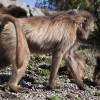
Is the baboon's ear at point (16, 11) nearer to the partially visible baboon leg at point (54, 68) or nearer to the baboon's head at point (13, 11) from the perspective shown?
the baboon's head at point (13, 11)

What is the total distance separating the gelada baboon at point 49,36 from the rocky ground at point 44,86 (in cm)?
23

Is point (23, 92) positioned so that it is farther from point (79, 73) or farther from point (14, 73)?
point (79, 73)

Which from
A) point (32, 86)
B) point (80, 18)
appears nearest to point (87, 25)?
point (80, 18)

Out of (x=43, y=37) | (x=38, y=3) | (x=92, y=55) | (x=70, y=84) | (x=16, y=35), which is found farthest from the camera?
(x=38, y=3)

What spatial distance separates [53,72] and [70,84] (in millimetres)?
844

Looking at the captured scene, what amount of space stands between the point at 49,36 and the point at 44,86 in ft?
3.71

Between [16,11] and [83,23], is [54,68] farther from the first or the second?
[16,11]

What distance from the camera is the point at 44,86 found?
403 inches

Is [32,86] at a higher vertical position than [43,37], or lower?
lower

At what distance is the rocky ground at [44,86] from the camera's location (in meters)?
9.13

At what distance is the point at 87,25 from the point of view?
429 inches

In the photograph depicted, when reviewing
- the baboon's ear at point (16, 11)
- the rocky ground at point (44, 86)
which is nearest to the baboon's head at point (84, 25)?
the rocky ground at point (44, 86)

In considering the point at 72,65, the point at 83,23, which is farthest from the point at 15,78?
the point at 83,23

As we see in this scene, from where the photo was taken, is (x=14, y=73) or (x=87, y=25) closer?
(x=14, y=73)
